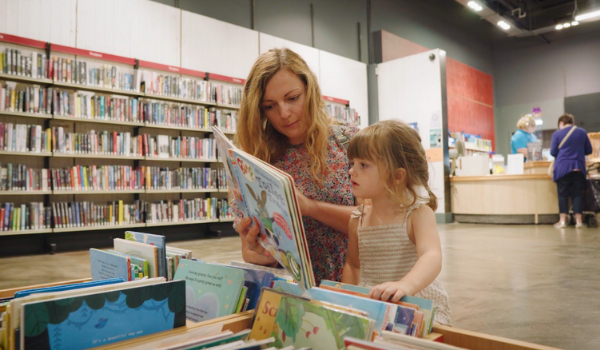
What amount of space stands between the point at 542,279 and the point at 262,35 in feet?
17.9

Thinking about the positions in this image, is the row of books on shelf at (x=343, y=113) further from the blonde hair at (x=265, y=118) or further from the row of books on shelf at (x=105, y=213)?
the blonde hair at (x=265, y=118)

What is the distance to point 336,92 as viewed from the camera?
7.82m

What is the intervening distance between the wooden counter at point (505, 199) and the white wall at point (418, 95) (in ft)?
1.22

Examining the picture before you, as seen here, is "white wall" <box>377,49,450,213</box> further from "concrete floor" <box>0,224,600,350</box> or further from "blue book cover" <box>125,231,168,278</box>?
"blue book cover" <box>125,231,168,278</box>

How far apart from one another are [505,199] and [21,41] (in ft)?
23.3

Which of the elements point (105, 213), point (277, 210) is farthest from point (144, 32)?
point (277, 210)

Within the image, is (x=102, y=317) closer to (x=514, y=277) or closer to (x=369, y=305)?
(x=369, y=305)

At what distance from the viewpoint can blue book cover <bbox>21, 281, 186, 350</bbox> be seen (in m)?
0.61

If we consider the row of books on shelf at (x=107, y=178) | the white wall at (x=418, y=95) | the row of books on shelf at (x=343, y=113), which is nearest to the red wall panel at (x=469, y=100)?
the white wall at (x=418, y=95)

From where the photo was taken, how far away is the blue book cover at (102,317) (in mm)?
612

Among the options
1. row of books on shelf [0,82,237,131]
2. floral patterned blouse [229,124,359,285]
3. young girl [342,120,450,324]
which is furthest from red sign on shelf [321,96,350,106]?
young girl [342,120,450,324]

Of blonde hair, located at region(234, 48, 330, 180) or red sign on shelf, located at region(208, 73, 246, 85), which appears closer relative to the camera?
blonde hair, located at region(234, 48, 330, 180)

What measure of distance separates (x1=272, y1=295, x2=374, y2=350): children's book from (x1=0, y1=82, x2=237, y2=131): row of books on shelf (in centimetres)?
466

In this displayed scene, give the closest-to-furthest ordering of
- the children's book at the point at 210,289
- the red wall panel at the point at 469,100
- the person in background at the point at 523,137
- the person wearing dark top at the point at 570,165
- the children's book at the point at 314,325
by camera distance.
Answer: the children's book at the point at 314,325 < the children's book at the point at 210,289 < the person wearing dark top at the point at 570,165 < the person in background at the point at 523,137 < the red wall panel at the point at 469,100
